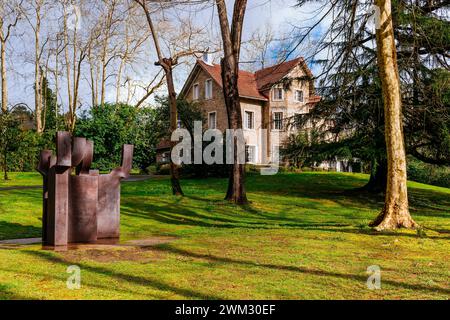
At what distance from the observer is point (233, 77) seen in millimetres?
15328

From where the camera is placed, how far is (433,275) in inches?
209

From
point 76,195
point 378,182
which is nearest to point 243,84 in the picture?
point 378,182

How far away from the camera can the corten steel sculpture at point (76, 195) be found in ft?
23.2

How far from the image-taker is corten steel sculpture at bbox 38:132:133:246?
707 cm

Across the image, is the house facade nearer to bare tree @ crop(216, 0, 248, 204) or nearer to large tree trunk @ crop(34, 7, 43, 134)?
large tree trunk @ crop(34, 7, 43, 134)

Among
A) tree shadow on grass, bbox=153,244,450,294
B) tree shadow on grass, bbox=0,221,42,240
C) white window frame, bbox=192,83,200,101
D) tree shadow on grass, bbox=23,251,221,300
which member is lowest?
tree shadow on grass, bbox=0,221,42,240

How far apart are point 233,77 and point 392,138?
7.42 metres

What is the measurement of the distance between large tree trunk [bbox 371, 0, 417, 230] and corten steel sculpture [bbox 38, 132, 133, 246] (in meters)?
5.15

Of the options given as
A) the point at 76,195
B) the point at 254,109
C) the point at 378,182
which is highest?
the point at 254,109

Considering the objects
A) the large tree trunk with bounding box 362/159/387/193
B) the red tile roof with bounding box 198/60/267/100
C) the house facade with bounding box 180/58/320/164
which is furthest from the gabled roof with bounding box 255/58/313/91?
the house facade with bounding box 180/58/320/164

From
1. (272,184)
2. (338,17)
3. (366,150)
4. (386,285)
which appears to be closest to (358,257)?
(386,285)

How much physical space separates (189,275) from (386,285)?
7.01ft

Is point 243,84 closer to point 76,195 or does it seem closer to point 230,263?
point 76,195

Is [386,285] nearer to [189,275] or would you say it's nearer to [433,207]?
[189,275]
